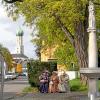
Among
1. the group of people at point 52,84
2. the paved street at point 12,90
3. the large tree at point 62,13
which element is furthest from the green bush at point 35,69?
the group of people at point 52,84

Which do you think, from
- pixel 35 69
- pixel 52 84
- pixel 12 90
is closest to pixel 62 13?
pixel 52 84

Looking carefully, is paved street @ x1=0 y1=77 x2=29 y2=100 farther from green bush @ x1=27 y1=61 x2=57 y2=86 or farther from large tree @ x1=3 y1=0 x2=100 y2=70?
large tree @ x1=3 y1=0 x2=100 y2=70

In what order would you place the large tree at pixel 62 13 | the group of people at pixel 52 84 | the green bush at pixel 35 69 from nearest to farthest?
the large tree at pixel 62 13
the group of people at pixel 52 84
the green bush at pixel 35 69

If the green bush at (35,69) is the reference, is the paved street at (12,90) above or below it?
below

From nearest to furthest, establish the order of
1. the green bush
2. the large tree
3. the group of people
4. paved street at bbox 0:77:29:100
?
the large tree < paved street at bbox 0:77:29:100 < the group of people < the green bush

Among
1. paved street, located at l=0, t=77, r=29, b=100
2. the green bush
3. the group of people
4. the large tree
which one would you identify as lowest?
paved street, located at l=0, t=77, r=29, b=100

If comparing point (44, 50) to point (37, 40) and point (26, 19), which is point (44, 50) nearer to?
point (37, 40)

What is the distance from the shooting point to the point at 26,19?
35.0 m

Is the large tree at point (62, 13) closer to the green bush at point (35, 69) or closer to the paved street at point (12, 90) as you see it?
the green bush at point (35, 69)

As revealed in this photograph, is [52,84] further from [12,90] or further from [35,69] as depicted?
[12,90]

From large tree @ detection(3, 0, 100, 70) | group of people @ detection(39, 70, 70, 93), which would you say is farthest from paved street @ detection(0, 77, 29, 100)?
large tree @ detection(3, 0, 100, 70)

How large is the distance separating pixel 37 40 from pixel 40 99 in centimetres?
2883

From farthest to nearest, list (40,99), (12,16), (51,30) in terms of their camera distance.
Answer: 1. (51,30)
2. (12,16)
3. (40,99)

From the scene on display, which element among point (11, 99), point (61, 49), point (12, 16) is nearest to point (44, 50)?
point (61, 49)
